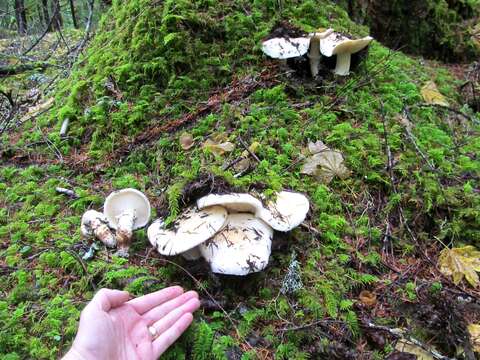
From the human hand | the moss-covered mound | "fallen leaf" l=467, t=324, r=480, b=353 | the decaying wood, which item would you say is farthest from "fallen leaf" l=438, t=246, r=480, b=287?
the decaying wood

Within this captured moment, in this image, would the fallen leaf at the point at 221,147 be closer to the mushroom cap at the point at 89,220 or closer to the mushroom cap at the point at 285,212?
the mushroom cap at the point at 285,212

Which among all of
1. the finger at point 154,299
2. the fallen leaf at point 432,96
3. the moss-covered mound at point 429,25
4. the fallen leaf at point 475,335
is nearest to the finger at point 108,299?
the finger at point 154,299

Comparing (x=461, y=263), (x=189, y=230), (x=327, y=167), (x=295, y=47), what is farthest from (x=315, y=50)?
(x=189, y=230)

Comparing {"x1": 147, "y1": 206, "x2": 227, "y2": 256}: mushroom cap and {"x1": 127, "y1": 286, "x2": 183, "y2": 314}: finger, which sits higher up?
{"x1": 147, "y1": 206, "x2": 227, "y2": 256}: mushroom cap

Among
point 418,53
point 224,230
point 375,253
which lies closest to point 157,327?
point 224,230

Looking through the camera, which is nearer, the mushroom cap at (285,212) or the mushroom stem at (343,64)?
the mushroom cap at (285,212)

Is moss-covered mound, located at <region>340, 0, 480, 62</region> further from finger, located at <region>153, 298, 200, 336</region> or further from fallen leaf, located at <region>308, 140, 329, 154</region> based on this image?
finger, located at <region>153, 298, 200, 336</region>
